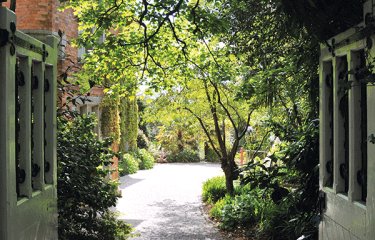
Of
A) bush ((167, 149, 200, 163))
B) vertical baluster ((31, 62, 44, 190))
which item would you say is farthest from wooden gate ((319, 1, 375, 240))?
bush ((167, 149, 200, 163))

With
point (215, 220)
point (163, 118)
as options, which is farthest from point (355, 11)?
point (163, 118)

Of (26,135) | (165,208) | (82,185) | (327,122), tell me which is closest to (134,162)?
(165,208)

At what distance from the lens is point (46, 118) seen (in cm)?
346

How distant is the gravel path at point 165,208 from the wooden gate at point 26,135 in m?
6.10

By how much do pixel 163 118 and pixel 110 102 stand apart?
86.5 inches

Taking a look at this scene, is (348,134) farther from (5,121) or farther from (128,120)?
(128,120)

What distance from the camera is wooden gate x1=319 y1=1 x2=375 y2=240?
2.56 metres

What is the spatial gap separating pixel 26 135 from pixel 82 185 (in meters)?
4.08

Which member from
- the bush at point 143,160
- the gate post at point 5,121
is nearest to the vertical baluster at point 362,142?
the gate post at point 5,121

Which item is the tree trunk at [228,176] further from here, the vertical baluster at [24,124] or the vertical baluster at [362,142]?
the vertical baluster at [24,124]

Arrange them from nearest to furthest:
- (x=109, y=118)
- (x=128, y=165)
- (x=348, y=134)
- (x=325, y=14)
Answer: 1. (x=348, y=134)
2. (x=325, y=14)
3. (x=109, y=118)
4. (x=128, y=165)

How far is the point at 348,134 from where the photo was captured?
314 centimetres

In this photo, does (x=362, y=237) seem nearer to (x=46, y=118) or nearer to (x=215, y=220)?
(x=46, y=118)

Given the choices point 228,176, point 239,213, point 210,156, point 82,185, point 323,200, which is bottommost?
point 210,156
